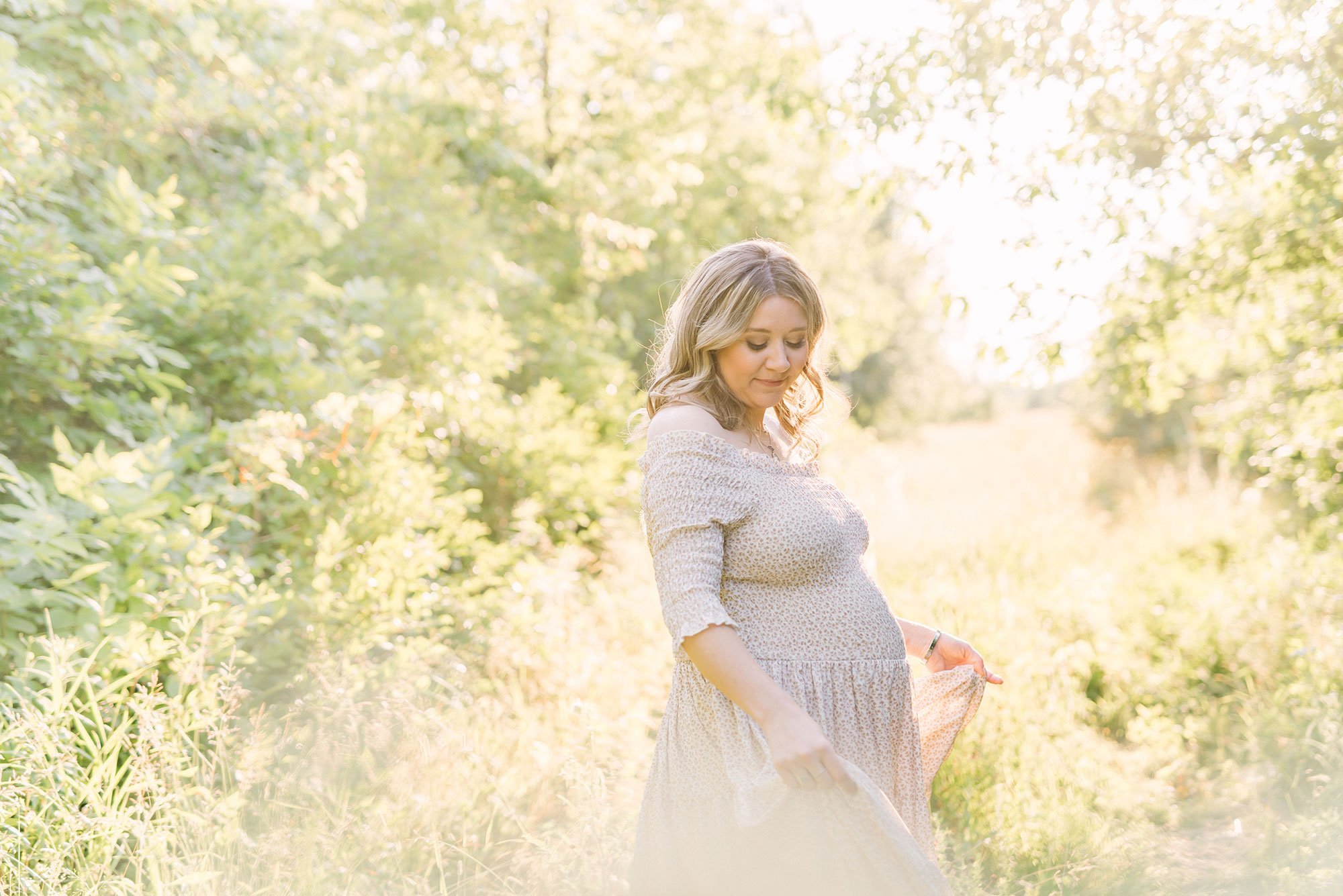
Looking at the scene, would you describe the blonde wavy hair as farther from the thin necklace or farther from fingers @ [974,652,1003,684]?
fingers @ [974,652,1003,684]

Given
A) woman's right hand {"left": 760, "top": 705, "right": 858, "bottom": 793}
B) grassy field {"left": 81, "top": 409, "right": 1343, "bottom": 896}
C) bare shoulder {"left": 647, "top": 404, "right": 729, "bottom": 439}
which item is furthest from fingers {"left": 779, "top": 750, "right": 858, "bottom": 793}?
grassy field {"left": 81, "top": 409, "right": 1343, "bottom": 896}

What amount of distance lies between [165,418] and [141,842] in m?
1.71

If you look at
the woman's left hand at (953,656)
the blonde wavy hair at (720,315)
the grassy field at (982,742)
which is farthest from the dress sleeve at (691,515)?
the grassy field at (982,742)

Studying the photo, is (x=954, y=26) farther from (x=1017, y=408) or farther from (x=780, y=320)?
(x=1017, y=408)

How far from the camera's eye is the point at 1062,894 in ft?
10.2

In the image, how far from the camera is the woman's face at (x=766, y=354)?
2.02 m

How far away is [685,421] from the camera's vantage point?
6.39ft

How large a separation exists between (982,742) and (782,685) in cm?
234

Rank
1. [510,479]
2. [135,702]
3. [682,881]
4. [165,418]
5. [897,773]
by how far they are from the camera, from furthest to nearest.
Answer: [510,479] → [165,418] → [135,702] → [897,773] → [682,881]

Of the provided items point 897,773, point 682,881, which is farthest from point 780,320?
point 682,881

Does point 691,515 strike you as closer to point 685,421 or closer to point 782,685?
point 685,421

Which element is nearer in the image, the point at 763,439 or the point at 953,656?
the point at 763,439

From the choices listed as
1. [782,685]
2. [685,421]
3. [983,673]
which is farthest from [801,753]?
[983,673]

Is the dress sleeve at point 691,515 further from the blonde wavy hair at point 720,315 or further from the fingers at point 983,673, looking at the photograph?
the fingers at point 983,673
